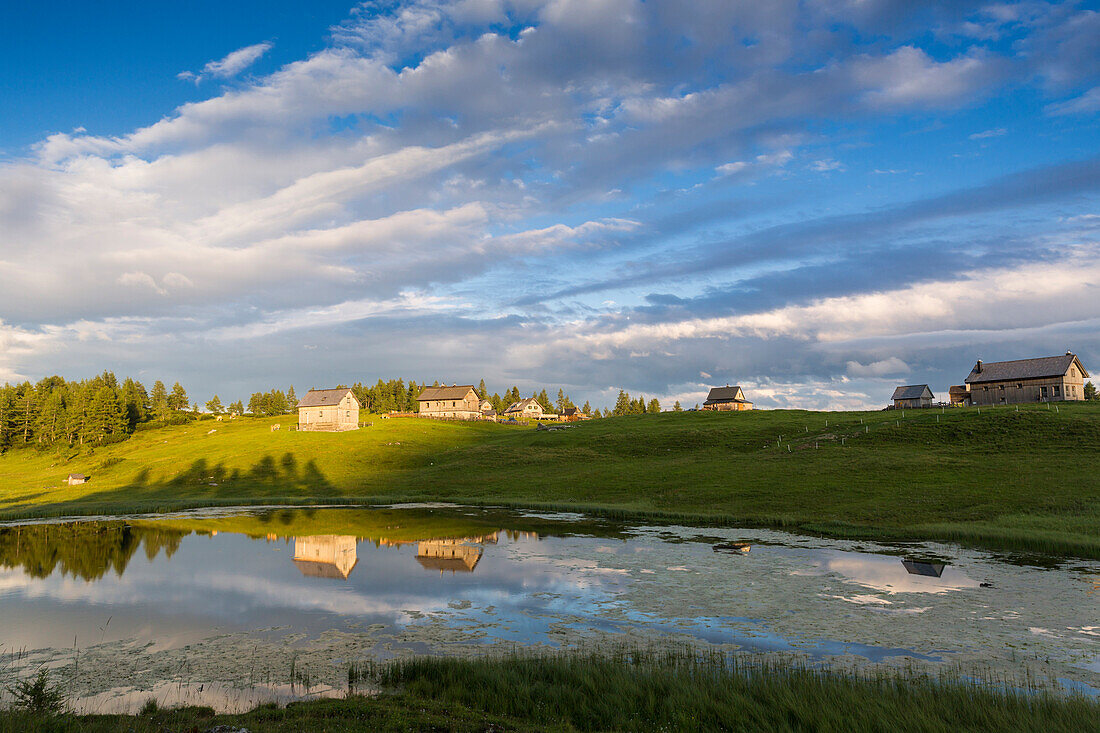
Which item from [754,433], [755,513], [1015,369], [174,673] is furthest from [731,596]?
[1015,369]

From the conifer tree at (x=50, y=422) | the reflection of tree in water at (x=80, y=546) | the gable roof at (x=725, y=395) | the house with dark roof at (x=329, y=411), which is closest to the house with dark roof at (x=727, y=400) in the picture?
the gable roof at (x=725, y=395)

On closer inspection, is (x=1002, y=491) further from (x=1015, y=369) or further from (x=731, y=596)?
(x=1015, y=369)

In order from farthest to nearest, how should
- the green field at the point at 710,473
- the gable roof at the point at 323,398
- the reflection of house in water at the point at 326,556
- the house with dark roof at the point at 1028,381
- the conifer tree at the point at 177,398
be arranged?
1. the conifer tree at the point at 177,398
2. the gable roof at the point at 323,398
3. the house with dark roof at the point at 1028,381
4. the green field at the point at 710,473
5. the reflection of house in water at the point at 326,556

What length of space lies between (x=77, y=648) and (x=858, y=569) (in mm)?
28983

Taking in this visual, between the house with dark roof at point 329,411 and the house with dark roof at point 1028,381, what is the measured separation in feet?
359

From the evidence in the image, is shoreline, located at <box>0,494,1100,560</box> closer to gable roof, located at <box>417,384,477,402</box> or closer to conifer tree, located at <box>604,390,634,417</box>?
gable roof, located at <box>417,384,477,402</box>

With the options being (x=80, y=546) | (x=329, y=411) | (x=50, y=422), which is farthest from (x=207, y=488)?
(x=50, y=422)

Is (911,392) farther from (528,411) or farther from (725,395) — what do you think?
(528,411)

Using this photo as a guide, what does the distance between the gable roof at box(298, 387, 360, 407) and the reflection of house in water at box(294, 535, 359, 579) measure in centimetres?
8233

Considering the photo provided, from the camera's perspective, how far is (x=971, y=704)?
1174 cm

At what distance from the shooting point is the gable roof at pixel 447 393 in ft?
509

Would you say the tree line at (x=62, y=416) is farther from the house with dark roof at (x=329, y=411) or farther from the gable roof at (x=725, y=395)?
the gable roof at (x=725, y=395)

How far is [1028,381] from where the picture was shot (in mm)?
88625

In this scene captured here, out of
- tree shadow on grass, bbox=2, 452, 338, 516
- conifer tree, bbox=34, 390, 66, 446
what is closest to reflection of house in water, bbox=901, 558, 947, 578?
tree shadow on grass, bbox=2, 452, 338, 516
